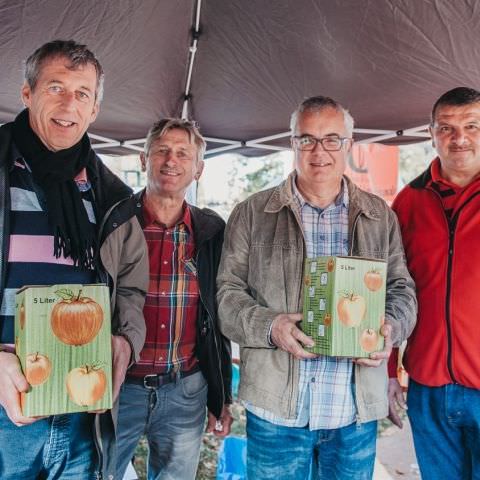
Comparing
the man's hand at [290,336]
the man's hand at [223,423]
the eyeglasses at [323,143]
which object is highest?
the eyeglasses at [323,143]

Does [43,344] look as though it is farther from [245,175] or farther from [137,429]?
[245,175]

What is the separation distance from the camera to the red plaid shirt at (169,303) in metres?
1.86

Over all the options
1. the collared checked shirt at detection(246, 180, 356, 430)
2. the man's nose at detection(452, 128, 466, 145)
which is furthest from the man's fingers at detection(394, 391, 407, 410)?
the man's nose at detection(452, 128, 466, 145)

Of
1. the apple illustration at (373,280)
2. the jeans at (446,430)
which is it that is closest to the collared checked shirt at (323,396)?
the apple illustration at (373,280)

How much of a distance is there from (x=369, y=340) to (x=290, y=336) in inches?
9.2

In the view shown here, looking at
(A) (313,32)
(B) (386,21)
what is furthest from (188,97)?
(B) (386,21)

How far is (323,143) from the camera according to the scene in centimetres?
167

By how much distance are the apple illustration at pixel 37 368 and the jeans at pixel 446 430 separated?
54.0 inches

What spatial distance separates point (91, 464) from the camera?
1.42 m

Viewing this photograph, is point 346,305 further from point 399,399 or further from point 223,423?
Answer: point 223,423

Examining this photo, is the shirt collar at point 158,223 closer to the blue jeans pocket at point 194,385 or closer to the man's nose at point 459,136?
the blue jeans pocket at point 194,385

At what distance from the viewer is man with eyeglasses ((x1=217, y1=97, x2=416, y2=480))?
158cm

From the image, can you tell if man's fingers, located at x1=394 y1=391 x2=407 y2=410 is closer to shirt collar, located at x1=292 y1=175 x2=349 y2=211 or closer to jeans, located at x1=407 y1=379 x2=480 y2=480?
jeans, located at x1=407 y1=379 x2=480 y2=480

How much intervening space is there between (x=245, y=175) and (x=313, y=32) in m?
11.3
